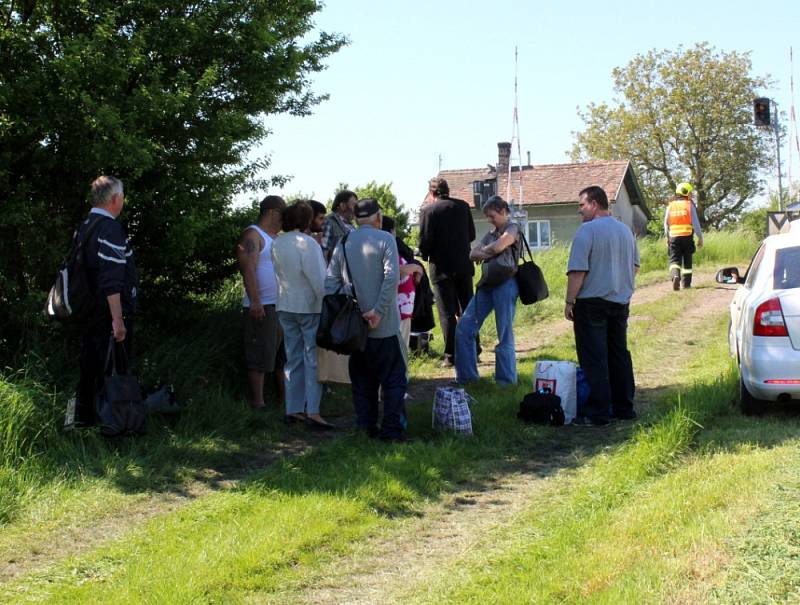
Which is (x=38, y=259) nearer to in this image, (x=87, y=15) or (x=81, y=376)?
(x=81, y=376)

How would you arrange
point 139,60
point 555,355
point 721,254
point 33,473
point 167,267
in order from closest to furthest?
point 33,473
point 139,60
point 167,267
point 555,355
point 721,254

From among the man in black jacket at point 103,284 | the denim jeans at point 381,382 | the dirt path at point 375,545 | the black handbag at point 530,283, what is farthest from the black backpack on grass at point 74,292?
the black handbag at point 530,283

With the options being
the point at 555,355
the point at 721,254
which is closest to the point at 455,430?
the point at 555,355

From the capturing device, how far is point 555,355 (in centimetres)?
1164

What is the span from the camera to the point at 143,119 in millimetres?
7488

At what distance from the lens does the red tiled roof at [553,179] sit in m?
55.2

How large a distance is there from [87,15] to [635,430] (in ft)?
17.8

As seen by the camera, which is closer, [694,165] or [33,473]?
[33,473]

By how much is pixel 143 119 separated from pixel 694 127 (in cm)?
6096

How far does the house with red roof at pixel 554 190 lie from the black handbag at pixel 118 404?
47.5 meters

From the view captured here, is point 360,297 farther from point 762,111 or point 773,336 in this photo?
point 762,111

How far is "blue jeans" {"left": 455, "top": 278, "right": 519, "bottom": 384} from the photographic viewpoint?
9.34 m

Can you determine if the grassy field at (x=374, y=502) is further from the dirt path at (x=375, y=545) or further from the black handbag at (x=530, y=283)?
the black handbag at (x=530, y=283)

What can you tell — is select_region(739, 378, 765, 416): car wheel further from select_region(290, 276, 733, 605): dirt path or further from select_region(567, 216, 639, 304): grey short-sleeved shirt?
select_region(567, 216, 639, 304): grey short-sleeved shirt
